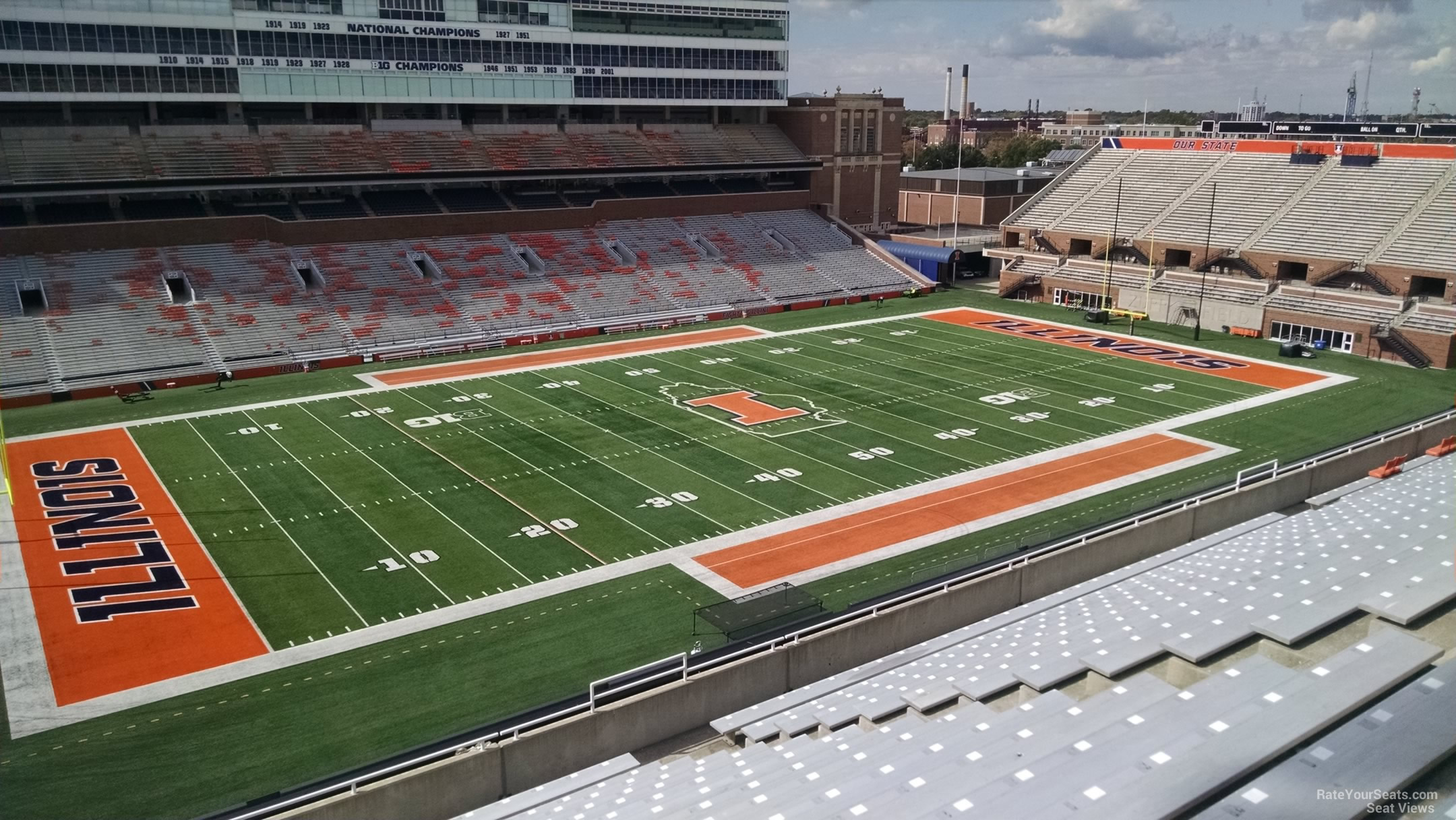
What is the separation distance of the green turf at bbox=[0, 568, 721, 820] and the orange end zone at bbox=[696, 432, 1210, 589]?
2.19 meters

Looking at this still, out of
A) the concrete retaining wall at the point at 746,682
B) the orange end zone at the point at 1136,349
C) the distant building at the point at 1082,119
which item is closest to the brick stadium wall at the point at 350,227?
the orange end zone at the point at 1136,349

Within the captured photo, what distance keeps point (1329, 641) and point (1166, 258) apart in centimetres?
3805

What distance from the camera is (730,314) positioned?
150ft

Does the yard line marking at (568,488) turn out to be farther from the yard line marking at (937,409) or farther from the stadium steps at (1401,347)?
the stadium steps at (1401,347)

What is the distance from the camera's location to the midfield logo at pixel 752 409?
2936cm

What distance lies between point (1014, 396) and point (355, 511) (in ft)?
65.0

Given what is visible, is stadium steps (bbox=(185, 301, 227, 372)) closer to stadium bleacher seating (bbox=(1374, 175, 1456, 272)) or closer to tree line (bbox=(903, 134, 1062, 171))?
stadium bleacher seating (bbox=(1374, 175, 1456, 272))

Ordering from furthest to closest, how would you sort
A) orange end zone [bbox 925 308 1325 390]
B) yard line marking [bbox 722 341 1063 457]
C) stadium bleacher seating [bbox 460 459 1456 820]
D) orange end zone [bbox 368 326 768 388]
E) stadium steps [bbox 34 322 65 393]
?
orange end zone [bbox 368 326 768 388] < orange end zone [bbox 925 308 1325 390] < stadium steps [bbox 34 322 65 393] < yard line marking [bbox 722 341 1063 457] < stadium bleacher seating [bbox 460 459 1456 820]

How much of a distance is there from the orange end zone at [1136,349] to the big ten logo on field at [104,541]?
31.2m

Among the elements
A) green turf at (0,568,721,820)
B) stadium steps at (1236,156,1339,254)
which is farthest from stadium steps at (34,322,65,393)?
stadium steps at (1236,156,1339,254)

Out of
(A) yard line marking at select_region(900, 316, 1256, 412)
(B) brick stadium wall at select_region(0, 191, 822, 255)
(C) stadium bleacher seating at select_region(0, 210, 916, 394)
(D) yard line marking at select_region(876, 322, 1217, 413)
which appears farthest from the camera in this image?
(B) brick stadium wall at select_region(0, 191, 822, 255)

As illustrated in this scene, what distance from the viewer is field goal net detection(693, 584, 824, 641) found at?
55.2 feet

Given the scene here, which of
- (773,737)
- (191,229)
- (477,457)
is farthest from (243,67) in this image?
(773,737)

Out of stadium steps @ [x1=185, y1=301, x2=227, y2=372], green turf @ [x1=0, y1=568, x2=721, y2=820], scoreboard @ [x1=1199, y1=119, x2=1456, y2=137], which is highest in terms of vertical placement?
scoreboard @ [x1=1199, y1=119, x2=1456, y2=137]
